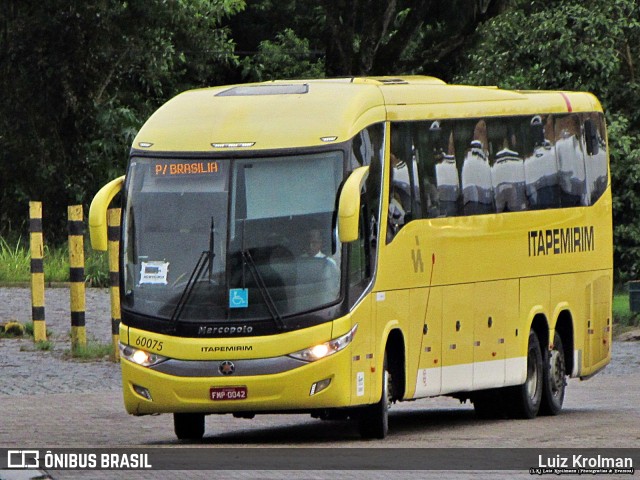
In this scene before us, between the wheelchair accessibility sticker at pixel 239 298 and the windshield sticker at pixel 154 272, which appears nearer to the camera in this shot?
the wheelchair accessibility sticker at pixel 239 298

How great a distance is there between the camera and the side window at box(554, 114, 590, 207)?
19562mm

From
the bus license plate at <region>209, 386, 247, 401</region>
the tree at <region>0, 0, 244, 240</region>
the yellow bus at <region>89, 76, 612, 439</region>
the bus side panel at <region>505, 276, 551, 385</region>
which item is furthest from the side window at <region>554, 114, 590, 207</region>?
the tree at <region>0, 0, 244, 240</region>

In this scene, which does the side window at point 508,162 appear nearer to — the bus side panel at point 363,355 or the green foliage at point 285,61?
the bus side panel at point 363,355

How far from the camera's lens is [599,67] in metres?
33.2

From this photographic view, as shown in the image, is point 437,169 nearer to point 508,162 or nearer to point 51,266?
point 508,162

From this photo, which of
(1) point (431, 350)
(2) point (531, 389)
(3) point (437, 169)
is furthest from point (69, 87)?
(1) point (431, 350)

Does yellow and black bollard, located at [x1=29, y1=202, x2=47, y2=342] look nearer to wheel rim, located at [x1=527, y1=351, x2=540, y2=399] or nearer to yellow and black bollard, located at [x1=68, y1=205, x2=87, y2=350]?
yellow and black bollard, located at [x1=68, y1=205, x2=87, y2=350]

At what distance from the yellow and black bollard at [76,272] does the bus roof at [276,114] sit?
6.72 metres

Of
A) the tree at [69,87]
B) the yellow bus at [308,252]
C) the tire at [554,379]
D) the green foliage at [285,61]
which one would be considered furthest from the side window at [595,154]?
the green foliage at [285,61]

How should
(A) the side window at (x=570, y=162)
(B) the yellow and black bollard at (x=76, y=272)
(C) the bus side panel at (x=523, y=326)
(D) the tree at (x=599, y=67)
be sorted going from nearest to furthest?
(C) the bus side panel at (x=523, y=326), (A) the side window at (x=570, y=162), (B) the yellow and black bollard at (x=76, y=272), (D) the tree at (x=599, y=67)

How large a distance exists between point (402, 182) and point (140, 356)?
298 centimetres

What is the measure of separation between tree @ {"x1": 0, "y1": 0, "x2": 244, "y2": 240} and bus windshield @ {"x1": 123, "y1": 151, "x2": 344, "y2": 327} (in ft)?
72.5

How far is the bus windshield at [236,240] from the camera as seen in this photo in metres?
14.5

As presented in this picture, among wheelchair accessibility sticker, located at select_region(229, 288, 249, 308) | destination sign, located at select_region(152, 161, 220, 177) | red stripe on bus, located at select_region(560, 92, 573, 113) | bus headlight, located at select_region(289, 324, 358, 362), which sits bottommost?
bus headlight, located at select_region(289, 324, 358, 362)
